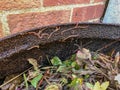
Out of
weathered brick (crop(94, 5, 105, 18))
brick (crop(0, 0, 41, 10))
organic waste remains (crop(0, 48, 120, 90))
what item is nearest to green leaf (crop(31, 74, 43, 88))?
organic waste remains (crop(0, 48, 120, 90))

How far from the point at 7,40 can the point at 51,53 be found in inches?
4.3

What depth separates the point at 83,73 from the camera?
1.25 feet

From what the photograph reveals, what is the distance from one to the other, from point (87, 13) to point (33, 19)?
233 millimetres

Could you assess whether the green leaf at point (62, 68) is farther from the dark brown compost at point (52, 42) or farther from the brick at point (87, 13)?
the brick at point (87, 13)

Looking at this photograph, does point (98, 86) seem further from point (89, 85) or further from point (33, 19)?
point (33, 19)

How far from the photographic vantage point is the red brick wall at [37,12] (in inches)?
20.2

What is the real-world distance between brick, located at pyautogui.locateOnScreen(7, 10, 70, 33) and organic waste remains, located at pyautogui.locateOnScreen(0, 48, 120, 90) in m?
0.17

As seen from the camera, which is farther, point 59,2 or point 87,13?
point 87,13

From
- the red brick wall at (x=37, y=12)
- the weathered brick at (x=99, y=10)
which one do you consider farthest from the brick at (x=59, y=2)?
the weathered brick at (x=99, y=10)

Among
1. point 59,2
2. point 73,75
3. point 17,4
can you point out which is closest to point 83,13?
point 59,2

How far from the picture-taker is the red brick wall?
51 cm

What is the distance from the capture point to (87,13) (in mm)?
727

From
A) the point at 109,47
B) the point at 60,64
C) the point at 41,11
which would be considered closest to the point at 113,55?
the point at 109,47

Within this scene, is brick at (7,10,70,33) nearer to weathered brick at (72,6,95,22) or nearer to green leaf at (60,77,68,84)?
weathered brick at (72,6,95,22)
